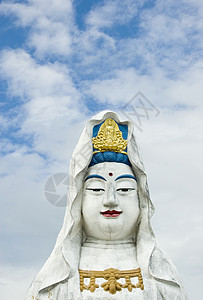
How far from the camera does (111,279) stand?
865 cm

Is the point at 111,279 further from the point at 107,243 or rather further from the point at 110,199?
the point at 110,199

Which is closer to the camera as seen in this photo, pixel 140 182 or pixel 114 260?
pixel 114 260

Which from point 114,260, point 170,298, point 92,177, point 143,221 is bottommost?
point 170,298

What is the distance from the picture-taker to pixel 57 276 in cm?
891

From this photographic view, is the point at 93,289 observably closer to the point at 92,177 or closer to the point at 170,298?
the point at 170,298

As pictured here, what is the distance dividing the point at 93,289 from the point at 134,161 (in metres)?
2.56

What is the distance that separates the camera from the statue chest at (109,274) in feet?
28.1

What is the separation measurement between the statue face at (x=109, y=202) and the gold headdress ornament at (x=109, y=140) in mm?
305

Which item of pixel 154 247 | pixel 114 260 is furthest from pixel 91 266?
pixel 154 247

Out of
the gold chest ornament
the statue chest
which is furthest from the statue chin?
the gold chest ornament

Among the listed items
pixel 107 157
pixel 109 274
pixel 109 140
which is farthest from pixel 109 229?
pixel 109 140

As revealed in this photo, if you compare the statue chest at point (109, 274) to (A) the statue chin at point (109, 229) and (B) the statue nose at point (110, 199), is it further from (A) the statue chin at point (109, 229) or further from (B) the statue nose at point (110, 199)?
(B) the statue nose at point (110, 199)

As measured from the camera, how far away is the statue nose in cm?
906

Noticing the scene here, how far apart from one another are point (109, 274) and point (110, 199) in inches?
53.3
